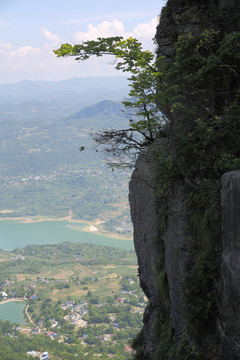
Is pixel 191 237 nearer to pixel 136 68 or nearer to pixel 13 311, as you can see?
pixel 136 68

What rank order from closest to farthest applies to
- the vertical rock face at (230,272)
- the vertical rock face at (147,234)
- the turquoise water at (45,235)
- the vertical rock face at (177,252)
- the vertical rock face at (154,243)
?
the vertical rock face at (230,272) < the vertical rock face at (177,252) < the vertical rock face at (154,243) < the vertical rock face at (147,234) < the turquoise water at (45,235)

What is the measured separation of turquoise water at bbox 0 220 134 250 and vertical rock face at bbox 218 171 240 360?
89.6 meters

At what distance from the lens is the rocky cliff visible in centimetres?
425

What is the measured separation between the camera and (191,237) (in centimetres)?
525

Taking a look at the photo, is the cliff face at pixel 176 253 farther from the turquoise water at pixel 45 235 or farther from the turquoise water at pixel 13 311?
the turquoise water at pixel 45 235

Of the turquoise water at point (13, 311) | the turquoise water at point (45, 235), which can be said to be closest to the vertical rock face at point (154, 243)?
the turquoise water at point (13, 311)

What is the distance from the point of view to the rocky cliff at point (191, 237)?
4246 mm

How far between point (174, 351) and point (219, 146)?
301cm

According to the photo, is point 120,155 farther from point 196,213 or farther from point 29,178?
point 29,178

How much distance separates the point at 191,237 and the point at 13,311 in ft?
193


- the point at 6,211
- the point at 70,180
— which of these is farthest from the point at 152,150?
the point at 70,180

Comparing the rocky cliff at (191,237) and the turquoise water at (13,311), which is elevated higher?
the rocky cliff at (191,237)

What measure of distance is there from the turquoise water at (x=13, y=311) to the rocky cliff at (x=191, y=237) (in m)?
52.0

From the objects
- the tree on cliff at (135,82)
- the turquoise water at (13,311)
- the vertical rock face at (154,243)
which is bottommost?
the turquoise water at (13,311)
